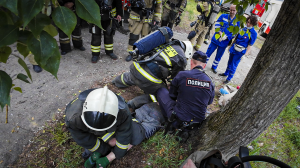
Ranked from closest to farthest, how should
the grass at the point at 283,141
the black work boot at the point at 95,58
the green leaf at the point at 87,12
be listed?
the green leaf at the point at 87,12, the grass at the point at 283,141, the black work boot at the point at 95,58

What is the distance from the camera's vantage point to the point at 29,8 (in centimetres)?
51

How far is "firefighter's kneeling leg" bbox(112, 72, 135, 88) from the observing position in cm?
318

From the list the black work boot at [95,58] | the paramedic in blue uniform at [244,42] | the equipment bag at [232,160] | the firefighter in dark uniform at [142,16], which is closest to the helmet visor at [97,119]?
the equipment bag at [232,160]

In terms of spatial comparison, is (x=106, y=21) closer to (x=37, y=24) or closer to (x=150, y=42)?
(x=150, y=42)

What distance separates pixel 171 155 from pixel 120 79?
1740mm

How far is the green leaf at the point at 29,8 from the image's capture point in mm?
497

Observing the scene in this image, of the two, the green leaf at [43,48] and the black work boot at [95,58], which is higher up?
the green leaf at [43,48]

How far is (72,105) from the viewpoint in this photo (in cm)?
183

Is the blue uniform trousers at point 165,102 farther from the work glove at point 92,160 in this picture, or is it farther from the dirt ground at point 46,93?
the work glove at point 92,160

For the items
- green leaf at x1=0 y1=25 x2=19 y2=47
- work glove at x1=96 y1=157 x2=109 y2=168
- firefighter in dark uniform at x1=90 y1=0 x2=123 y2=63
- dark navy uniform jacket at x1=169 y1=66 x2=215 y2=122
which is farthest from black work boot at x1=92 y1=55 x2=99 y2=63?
green leaf at x1=0 y1=25 x2=19 y2=47

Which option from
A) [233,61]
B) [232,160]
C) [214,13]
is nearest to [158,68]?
[232,160]

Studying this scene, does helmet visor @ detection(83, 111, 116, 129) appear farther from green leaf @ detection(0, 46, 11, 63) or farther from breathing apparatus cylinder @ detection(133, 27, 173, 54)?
breathing apparatus cylinder @ detection(133, 27, 173, 54)

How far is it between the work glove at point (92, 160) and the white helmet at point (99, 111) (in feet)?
1.92

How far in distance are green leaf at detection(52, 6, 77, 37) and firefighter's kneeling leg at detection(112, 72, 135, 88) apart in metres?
2.57
